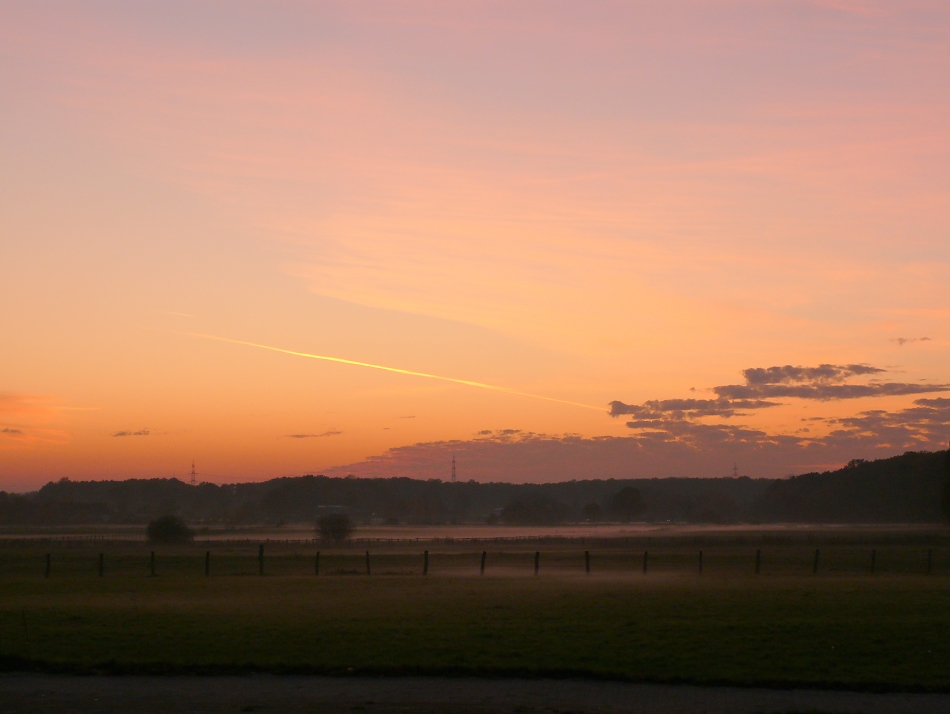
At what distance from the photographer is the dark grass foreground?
16.3 metres

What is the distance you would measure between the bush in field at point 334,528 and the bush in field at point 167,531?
17.7m

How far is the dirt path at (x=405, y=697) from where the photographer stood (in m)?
13.6

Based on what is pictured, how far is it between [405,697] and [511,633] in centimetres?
639

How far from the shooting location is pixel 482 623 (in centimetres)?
2205

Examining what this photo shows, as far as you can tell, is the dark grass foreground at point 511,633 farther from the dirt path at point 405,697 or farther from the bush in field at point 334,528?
the bush in field at point 334,528

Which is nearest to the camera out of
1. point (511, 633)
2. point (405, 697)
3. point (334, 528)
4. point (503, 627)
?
point (405, 697)

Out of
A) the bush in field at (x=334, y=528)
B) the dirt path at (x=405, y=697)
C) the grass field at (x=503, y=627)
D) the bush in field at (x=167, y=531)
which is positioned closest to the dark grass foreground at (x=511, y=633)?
the grass field at (x=503, y=627)

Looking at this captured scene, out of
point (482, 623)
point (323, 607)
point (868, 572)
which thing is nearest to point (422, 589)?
point (323, 607)

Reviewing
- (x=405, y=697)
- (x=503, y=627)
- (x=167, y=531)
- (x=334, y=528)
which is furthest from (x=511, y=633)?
(x=334, y=528)

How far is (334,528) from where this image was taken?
106 metres

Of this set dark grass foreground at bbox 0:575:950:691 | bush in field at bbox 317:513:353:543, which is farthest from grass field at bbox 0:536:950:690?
bush in field at bbox 317:513:353:543

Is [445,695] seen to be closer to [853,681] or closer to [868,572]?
[853,681]

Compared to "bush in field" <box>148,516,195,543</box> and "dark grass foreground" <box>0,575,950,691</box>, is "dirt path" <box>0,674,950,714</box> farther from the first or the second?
"bush in field" <box>148,516,195,543</box>

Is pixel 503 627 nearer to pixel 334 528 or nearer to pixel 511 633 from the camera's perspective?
pixel 511 633
